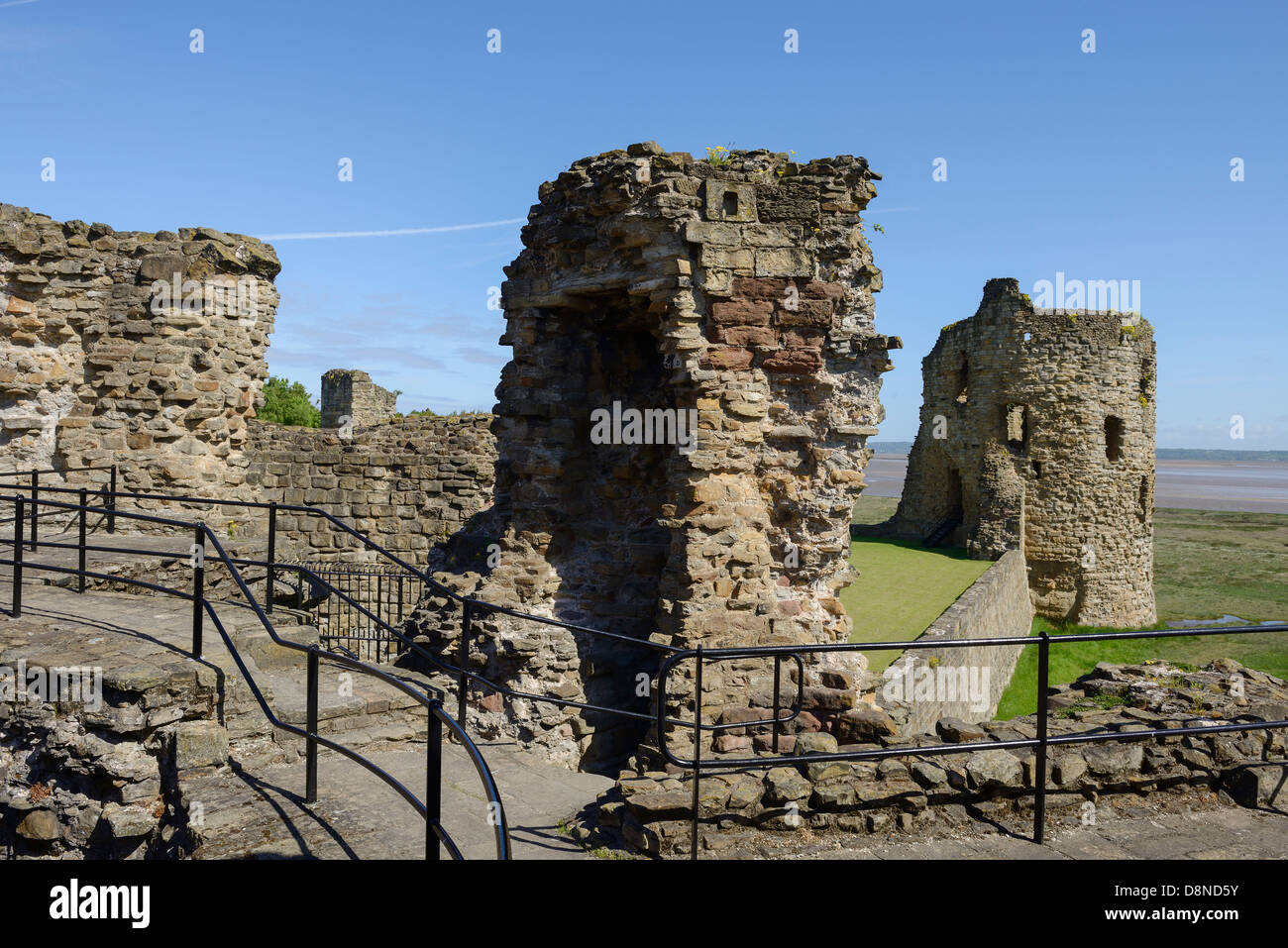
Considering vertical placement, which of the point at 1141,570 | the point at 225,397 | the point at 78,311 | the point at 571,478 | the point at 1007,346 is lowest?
the point at 1141,570

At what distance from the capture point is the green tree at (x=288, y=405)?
31.5 m

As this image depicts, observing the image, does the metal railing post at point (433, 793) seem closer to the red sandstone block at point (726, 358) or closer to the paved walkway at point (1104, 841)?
the paved walkway at point (1104, 841)

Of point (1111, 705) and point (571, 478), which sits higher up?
point (571, 478)

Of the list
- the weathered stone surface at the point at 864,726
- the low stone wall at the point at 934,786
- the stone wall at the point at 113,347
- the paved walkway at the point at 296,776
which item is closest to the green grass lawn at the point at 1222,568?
the weathered stone surface at the point at 864,726

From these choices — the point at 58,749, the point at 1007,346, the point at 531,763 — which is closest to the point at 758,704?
the point at 531,763

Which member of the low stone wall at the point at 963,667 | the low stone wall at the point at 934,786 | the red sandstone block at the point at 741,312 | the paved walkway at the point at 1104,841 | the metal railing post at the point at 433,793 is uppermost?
the red sandstone block at the point at 741,312

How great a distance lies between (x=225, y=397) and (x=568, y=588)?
6.21 meters

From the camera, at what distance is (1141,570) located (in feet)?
83.0

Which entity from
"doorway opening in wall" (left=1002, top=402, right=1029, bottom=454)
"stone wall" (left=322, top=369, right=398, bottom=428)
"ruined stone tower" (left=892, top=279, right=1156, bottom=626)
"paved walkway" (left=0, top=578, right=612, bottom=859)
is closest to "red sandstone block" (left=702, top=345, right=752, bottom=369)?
"paved walkway" (left=0, top=578, right=612, bottom=859)

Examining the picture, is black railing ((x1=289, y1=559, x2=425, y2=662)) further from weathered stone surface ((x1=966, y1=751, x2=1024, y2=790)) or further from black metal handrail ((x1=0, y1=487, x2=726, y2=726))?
weathered stone surface ((x1=966, y1=751, x2=1024, y2=790))

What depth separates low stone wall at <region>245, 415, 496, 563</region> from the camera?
14.5 m

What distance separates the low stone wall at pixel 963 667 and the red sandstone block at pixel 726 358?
10.8 ft
